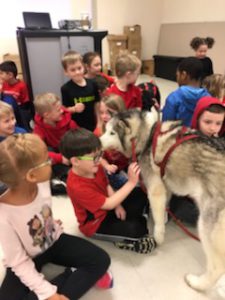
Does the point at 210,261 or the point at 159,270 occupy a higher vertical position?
the point at 210,261

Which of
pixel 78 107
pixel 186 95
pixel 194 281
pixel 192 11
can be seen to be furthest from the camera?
pixel 192 11

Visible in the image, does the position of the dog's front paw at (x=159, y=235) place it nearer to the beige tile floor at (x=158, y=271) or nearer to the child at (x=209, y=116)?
the beige tile floor at (x=158, y=271)

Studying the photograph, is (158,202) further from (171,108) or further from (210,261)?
(171,108)

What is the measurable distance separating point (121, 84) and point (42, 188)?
153 centimetres

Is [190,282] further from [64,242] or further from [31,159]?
[31,159]

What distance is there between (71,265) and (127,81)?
1.71 metres

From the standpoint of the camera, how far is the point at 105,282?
1418 mm

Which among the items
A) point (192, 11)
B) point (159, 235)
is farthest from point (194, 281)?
point (192, 11)

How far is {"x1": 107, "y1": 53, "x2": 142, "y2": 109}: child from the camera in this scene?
2387 mm

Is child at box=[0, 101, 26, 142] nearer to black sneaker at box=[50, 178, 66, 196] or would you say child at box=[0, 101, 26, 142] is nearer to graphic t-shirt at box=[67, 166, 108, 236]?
black sneaker at box=[50, 178, 66, 196]

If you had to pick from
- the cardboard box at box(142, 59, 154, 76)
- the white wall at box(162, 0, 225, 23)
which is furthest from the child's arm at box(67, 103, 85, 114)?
the cardboard box at box(142, 59, 154, 76)

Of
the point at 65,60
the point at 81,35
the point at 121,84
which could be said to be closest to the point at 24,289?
the point at 121,84

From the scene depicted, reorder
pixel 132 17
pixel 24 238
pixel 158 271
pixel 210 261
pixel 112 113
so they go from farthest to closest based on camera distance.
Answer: pixel 132 17
pixel 112 113
pixel 158 271
pixel 210 261
pixel 24 238

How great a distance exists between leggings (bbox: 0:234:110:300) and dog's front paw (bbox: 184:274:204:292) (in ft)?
1.60
